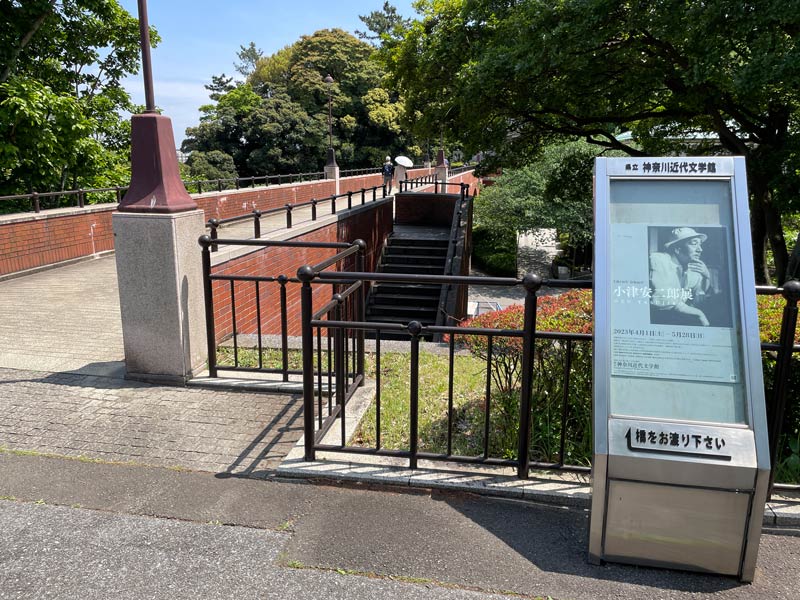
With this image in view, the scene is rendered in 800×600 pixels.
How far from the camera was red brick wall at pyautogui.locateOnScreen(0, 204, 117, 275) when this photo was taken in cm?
992

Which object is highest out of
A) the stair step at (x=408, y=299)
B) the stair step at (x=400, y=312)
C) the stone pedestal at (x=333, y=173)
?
the stone pedestal at (x=333, y=173)

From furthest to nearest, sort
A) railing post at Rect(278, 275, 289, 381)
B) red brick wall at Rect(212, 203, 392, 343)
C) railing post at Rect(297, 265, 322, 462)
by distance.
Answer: red brick wall at Rect(212, 203, 392, 343) → railing post at Rect(278, 275, 289, 381) → railing post at Rect(297, 265, 322, 462)

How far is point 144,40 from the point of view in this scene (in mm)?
4895

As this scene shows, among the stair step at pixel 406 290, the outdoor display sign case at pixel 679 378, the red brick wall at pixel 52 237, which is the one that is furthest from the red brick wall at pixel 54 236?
the outdoor display sign case at pixel 679 378

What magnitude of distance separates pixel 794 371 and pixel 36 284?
10146 millimetres

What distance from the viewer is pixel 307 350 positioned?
3490mm

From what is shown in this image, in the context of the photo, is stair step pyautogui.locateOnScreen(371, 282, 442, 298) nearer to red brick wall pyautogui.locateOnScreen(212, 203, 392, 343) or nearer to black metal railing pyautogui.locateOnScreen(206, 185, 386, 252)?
red brick wall pyautogui.locateOnScreen(212, 203, 392, 343)

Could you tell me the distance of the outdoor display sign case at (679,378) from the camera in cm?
258

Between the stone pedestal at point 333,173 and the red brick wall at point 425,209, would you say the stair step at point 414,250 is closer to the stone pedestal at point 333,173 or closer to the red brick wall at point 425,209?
the red brick wall at point 425,209

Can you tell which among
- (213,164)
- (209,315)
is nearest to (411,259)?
A: (209,315)

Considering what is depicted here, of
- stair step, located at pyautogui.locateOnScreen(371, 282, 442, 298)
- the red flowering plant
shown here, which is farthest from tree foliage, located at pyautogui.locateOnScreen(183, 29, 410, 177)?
the red flowering plant

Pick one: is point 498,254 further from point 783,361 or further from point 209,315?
point 783,361

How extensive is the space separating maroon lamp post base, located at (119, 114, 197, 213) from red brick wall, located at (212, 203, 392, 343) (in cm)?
194

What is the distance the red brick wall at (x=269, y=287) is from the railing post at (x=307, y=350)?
330cm
